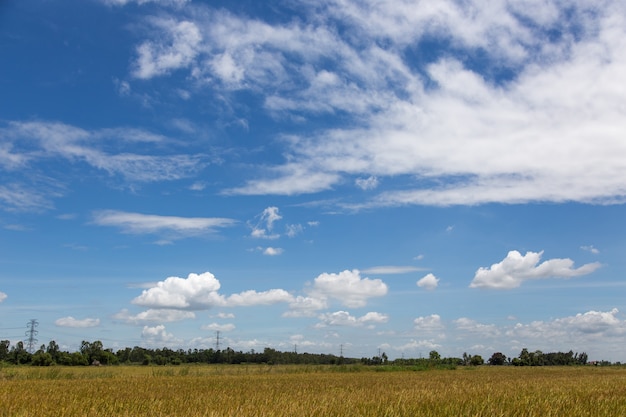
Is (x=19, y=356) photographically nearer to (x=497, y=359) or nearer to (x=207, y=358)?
(x=207, y=358)

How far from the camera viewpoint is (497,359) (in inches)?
5113

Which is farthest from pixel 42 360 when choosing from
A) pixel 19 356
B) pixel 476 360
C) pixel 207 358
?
pixel 476 360

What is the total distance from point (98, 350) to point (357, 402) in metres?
92.2

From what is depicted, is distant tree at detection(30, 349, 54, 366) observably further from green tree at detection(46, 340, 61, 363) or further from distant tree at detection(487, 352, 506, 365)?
distant tree at detection(487, 352, 506, 365)

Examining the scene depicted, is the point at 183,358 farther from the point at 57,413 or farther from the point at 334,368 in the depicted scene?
the point at 57,413

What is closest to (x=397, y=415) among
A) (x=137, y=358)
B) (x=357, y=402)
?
(x=357, y=402)

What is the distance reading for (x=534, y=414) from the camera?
9.45 metres

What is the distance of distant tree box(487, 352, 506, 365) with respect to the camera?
12938 centimetres

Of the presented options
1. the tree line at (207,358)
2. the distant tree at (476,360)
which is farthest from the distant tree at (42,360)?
the distant tree at (476,360)

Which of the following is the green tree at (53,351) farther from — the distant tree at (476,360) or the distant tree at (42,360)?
the distant tree at (476,360)

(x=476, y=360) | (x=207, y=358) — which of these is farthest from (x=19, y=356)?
(x=476, y=360)

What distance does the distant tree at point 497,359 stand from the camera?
12938cm

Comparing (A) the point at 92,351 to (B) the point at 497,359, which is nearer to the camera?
(A) the point at 92,351

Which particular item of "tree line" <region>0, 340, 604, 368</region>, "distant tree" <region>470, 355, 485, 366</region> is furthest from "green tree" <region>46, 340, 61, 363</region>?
"distant tree" <region>470, 355, 485, 366</region>
